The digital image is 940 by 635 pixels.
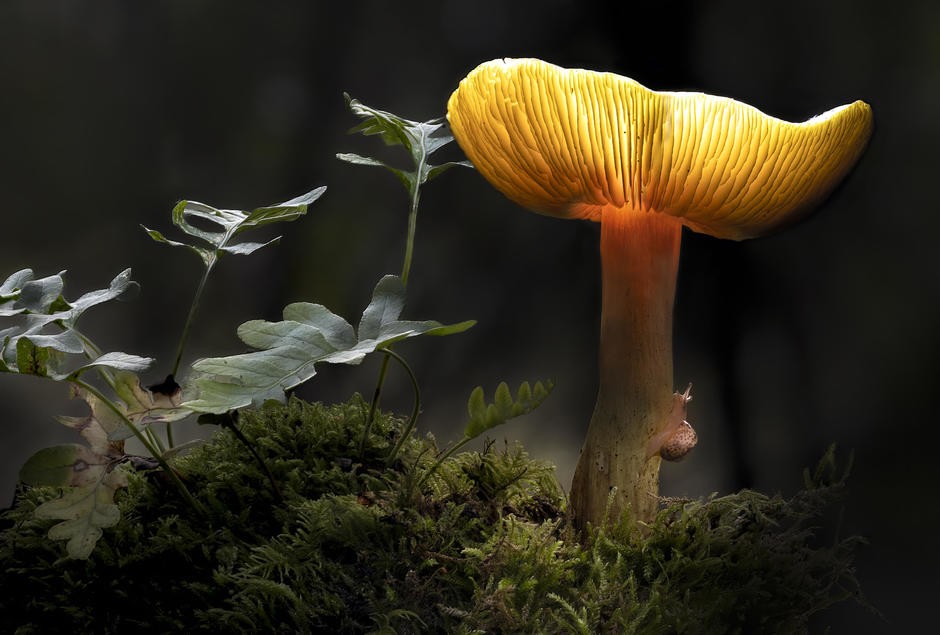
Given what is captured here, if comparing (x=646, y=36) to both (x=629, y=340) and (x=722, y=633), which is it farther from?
(x=722, y=633)

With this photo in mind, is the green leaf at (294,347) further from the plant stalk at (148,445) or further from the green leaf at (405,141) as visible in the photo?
the green leaf at (405,141)

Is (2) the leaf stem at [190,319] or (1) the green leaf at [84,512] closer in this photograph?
(1) the green leaf at [84,512]

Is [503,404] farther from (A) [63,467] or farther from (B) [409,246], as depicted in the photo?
(A) [63,467]

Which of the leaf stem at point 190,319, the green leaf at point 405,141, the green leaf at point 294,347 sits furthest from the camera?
the green leaf at point 405,141

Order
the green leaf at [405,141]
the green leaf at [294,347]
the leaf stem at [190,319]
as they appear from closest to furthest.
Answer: the green leaf at [294,347]
the leaf stem at [190,319]
the green leaf at [405,141]

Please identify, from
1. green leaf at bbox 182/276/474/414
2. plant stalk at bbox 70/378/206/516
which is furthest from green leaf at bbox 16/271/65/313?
green leaf at bbox 182/276/474/414

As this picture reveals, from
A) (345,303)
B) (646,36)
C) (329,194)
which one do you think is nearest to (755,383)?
(646,36)

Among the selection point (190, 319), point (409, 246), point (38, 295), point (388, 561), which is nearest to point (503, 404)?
point (388, 561)

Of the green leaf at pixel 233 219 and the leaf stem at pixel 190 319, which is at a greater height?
the green leaf at pixel 233 219

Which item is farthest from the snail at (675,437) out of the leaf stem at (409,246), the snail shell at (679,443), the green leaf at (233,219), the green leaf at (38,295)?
the green leaf at (38,295)
